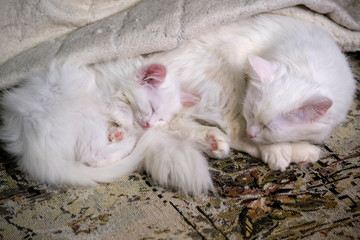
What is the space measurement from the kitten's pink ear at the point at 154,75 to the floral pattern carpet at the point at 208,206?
14.3 inches

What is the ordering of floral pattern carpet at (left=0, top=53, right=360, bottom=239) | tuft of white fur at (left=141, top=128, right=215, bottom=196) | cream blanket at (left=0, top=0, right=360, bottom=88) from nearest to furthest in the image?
floral pattern carpet at (left=0, top=53, right=360, bottom=239)
tuft of white fur at (left=141, top=128, right=215, bottom=196)
cream blanket at (left=0, top=0, right=360, bottom=88)

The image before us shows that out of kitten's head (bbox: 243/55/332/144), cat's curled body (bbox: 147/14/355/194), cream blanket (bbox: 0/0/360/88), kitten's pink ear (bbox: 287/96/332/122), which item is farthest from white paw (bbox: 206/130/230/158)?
cream blanket (bbox: 0/0/360/88)

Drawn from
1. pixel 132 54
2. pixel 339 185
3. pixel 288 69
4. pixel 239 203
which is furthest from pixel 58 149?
pixel 339 185

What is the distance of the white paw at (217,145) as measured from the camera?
1.66m

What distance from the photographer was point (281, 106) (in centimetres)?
153

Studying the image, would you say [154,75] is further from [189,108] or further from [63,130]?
[63,130]

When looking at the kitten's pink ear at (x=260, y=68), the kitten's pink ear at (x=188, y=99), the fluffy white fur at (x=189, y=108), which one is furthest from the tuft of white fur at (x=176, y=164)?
the kitten's pink ear at (x=260, y=68)

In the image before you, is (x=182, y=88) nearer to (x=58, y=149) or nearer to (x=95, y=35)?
(x=95, y=35)

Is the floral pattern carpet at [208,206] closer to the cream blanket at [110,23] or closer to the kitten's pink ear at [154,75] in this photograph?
the kitten's pink ear at [154,75]

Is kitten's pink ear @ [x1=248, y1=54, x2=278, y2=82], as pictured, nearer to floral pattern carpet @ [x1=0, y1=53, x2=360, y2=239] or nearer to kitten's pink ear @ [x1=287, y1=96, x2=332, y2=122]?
kitten's pink ear @ [x1=287, y1=96, x2=332, y2=122]

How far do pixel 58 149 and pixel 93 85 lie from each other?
33 centimetres

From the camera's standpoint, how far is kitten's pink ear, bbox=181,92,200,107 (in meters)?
1.80

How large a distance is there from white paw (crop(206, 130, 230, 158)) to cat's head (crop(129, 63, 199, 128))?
0.64 ft

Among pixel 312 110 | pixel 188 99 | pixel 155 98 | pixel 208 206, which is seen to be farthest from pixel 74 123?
pixel 312 110
